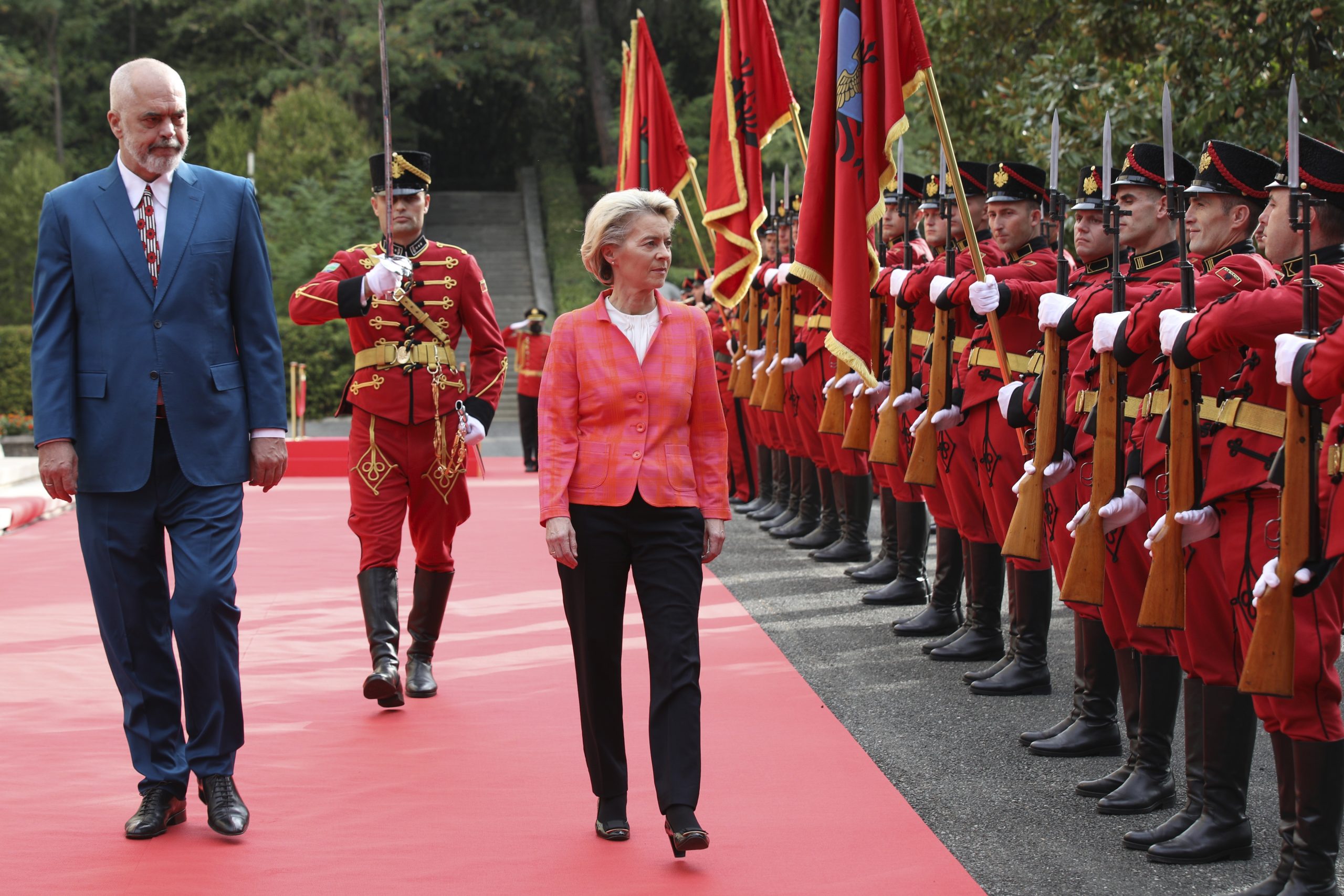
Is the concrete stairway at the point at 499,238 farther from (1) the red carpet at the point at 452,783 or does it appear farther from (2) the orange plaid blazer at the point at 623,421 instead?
(2) the orange plaid blazer at the point at 623,421

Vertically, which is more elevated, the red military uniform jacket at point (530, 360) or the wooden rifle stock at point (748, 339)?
the wooden rifle stock at point (748, 339)

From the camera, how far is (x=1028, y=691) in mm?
6238

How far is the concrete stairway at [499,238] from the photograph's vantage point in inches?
1244

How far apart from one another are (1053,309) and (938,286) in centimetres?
150

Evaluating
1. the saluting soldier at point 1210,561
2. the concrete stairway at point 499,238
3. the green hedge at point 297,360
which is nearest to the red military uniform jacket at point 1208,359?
the saluting soldier at point 1210,561

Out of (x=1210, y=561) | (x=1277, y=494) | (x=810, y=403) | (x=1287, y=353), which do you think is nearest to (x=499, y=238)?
(x=810, y=403)

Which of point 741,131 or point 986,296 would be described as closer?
point 986,296

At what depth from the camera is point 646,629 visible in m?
4.24

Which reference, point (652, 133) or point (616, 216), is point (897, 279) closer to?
point (616, 216)

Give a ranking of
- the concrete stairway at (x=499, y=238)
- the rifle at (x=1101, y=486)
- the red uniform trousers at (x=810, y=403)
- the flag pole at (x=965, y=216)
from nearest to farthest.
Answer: the rifle at (x=1101, y=486)
the flag pole at (x=965, y=216)
the red uniform trousers at (x=810, y=403)
the concrete stairway at (x=499, y=238)

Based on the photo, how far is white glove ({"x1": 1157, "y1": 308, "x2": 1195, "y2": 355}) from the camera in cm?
424

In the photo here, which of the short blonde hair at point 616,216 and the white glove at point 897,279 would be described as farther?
the white glove at point 897,279

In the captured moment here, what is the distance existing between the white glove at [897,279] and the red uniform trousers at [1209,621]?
3259 mm

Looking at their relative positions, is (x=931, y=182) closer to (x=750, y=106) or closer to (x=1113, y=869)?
(x=750, y=106)
